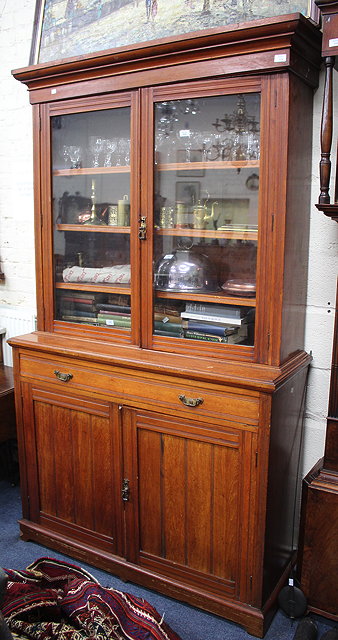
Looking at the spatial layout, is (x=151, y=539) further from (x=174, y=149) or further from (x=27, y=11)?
(x=27, y=11)

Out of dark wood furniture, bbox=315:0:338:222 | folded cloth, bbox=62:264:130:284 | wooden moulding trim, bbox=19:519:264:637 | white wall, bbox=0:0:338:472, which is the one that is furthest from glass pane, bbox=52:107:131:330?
wooden moulding trim, bbox=19:519:264:637

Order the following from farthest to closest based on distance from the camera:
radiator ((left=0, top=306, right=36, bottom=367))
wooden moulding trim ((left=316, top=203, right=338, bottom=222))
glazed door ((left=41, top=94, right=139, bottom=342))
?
radiator ((left=0, top=306, right=36, bottom=367))
glazed door ((left=41, top=94, right=139, bottom=342))
wooden moulding trim ((left=316, top=203, right=338, bottom=222))

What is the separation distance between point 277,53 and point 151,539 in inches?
71.3

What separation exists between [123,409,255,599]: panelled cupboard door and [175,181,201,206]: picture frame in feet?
2.69

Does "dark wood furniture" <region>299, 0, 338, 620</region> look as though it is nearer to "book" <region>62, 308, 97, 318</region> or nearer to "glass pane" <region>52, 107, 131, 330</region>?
"glass pane" <region>52, 107, 131, 330</region>

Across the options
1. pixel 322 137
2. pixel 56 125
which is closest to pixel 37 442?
pixel 56 125

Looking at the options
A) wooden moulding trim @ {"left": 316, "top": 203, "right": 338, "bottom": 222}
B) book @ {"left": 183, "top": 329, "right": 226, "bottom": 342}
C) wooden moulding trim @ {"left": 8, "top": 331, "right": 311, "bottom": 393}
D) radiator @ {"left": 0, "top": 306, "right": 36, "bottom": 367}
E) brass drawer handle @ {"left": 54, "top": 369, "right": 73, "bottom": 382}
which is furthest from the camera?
radiator @ {"left": 0, "top": 306, "right": 36, "bottom": 367}

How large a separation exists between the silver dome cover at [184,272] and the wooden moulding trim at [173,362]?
27 cm

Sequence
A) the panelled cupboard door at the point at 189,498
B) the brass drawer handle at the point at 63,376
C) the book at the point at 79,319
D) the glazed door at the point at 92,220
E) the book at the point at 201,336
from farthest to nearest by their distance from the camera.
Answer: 1. the book at the point at 79,319
2. the brass drawer handle at the point at 63,376
3. the glazed door at the point at 92,220
4. the book at the point at 201,336
5. the panelled cupboard door at the point at 189,498

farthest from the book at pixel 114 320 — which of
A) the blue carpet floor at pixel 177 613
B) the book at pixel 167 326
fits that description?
the blue carpet floor at pixel 177 613

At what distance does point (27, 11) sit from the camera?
2842mm

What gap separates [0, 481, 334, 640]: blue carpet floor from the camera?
2.04 m

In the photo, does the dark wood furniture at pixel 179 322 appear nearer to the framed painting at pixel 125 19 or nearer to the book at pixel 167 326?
the book at pixel 167 326

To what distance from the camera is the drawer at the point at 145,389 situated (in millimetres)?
1939
